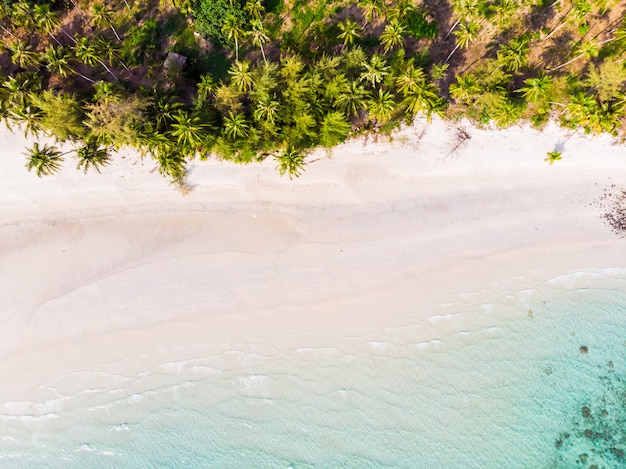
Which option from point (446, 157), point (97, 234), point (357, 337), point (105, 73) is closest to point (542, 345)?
point (357, 337)

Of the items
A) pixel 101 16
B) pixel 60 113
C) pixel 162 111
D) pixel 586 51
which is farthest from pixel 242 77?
pixel 586 51

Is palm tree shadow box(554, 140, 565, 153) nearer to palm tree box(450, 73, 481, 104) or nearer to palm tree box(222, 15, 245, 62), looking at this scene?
palm tree box(450, 73, 481, 104)

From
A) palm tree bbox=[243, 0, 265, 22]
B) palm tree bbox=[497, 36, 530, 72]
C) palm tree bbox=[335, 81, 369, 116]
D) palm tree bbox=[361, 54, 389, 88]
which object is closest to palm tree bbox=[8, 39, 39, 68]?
palm tree bbox=[243, 0, 265, 22]

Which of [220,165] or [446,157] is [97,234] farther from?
[446,157]

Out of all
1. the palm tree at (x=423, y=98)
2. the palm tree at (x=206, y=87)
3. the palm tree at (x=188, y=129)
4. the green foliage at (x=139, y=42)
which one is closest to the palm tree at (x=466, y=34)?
the palm tree at (x=423, y=98)

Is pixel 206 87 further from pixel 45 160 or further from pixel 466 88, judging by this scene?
pixel 466 88

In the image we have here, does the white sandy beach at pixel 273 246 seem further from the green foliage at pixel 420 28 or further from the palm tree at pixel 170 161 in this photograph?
the green foliage at pixel 420 28
